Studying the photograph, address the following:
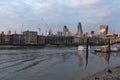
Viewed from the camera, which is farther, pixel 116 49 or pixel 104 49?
pixel 116 49

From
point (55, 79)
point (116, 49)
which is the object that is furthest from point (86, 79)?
point (116, 49)

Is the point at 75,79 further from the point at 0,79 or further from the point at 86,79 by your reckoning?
the point at 0,79

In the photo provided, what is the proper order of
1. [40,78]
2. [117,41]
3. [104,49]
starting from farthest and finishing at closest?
[117,41]
[104,49]
[40,78]

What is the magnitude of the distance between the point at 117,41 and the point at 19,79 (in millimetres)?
151346

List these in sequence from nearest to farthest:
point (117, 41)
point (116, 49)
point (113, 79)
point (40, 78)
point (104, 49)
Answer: point (113, 79), point (40, 78), point (104, 49), point (116, 49), point (117, 41)

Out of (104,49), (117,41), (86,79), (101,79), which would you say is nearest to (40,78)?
(86,79)

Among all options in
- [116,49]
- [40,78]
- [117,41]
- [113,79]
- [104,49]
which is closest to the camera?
[113,79]

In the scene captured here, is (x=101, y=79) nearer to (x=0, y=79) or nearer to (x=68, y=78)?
(x=68, y=78)

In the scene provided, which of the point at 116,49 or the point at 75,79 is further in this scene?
the point at 116,49

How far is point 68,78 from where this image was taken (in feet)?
88.4

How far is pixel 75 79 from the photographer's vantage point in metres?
26.5

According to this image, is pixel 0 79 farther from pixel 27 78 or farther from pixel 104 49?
pixel 104 49

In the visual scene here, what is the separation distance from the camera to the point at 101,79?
23781 mm

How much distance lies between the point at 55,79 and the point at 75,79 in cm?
206
